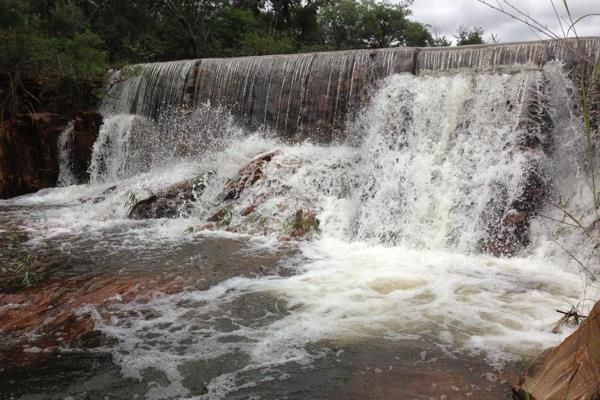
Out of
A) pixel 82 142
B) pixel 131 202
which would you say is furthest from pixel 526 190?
pixel 82 142

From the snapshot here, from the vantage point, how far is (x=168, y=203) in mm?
8062

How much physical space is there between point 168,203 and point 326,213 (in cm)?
265

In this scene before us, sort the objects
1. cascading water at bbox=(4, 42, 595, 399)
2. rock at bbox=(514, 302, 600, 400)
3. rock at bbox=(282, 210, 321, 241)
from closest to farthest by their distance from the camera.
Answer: rock at bbox=(514, 302, 600, 400) → cascading water at bbox=(4, 42, 595, 399) → rock at bbox=(282, 210, 321, 241)

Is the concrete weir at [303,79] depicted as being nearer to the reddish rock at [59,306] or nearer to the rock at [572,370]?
the reddish rock at [59,306]

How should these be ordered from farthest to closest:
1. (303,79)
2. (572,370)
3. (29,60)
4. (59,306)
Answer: (29,60) < (303,79) < (59,306) < (572,370)

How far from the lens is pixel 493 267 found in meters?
5.31

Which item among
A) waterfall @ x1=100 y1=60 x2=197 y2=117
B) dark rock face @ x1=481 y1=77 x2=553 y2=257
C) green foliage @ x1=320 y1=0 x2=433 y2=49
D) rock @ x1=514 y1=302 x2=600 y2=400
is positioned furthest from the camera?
green foliage @ x1=320 y1=0 x2=433 y2=49

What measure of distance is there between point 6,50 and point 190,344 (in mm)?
10602

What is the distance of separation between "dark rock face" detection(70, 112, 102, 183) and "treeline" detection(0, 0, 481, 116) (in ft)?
3.63

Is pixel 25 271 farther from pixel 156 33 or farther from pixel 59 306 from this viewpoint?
pixel 156 33

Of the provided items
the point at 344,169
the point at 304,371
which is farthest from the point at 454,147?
the point at 304,371

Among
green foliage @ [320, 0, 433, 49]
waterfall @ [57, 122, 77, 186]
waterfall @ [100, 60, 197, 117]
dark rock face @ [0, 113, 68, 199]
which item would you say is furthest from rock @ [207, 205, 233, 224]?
green foliage @ [320, 0, 433, 49]

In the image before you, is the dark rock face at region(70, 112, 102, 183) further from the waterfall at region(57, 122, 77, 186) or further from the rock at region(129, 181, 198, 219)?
the rock at region(129, 181, 198, 219)

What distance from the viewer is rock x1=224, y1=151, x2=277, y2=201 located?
799 centimetres
